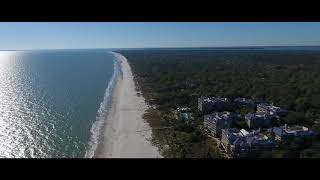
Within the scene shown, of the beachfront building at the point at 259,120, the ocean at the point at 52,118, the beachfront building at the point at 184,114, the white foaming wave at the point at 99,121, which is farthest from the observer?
the beachfront building at the point at 184,114

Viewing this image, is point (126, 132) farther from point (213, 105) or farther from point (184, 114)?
point (213, 105)

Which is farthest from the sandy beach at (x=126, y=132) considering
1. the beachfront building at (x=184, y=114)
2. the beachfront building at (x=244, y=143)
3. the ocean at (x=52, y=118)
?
the beachfront building at (x=244, y=143)

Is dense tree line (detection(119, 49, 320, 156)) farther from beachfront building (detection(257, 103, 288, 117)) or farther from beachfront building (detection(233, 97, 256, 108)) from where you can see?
beachfront building (detection(233, 97, 256, 108))

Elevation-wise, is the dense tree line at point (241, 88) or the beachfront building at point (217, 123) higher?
the beachfront building at point (217, 123)

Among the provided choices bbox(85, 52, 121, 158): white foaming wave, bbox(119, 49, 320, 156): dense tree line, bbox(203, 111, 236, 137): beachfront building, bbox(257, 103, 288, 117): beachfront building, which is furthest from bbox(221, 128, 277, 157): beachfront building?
bbox(257, 103, 288, 117): beachfront building

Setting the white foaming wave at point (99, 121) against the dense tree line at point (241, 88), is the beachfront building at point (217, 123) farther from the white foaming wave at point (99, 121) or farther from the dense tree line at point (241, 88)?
the white foaming wave at point (99, 121)
